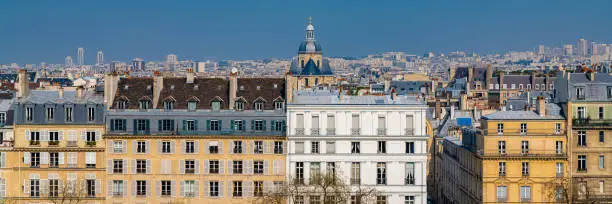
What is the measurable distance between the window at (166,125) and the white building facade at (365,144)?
328 inches

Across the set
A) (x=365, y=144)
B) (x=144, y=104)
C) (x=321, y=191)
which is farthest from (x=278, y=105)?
(x=144, y=104)

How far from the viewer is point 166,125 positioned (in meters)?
87.1

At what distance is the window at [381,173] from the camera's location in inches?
3381

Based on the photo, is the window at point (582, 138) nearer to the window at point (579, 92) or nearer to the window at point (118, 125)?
the window at point (579, 92)

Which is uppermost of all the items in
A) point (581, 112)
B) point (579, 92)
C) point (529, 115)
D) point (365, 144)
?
point (579, 92)

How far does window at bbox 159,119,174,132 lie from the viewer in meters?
86.9

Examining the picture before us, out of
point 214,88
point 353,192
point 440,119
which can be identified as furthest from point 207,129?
point 440,119

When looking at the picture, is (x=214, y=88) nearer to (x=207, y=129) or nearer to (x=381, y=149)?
(x=207, y=129)

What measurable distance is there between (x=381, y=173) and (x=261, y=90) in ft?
36.5

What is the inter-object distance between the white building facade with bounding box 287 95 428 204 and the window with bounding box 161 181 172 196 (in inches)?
337

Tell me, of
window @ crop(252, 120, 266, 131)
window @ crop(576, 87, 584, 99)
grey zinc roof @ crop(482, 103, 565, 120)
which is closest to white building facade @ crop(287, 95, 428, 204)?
window @ crop(252, 120, 266, 131)

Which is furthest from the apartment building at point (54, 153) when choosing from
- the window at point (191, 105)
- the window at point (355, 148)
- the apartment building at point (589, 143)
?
the apartment building at point (589, 143)

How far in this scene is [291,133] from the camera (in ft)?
284

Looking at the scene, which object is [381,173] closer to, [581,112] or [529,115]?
[529,115]
